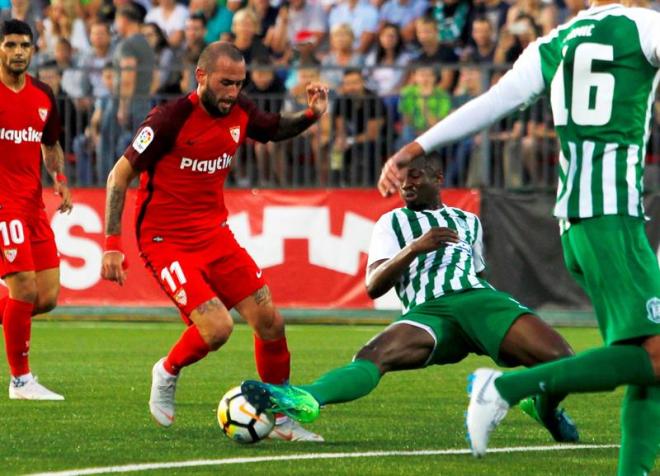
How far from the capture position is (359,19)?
18703 mm

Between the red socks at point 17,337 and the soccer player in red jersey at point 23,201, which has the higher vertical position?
the soccer player in red jersey at point 23,201

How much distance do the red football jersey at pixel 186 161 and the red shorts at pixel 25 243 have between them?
1.72 meters

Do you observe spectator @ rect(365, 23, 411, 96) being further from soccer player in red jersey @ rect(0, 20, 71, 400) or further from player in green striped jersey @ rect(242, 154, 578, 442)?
player in green striped jersey @ rect(242, 154, 578, 442)

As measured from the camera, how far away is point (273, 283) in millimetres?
17391

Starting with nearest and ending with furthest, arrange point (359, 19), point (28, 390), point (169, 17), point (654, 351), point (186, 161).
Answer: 1. point (654, 351)
2. point (186, 161)
3. point (28, 390)
4. point (359, 19)
5. point (169, 17)

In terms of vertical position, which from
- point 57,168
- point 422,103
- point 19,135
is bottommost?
point 57,168

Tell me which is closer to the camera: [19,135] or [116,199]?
[116,199]

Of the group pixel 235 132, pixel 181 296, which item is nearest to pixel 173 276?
pixel 181 296

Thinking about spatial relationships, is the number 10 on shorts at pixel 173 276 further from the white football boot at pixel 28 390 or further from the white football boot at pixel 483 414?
the white football boot at pixel 483 414

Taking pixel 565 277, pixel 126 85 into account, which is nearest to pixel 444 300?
pixel 565 277

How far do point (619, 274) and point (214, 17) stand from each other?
13986mm

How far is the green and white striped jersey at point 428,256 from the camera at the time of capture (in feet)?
27.8

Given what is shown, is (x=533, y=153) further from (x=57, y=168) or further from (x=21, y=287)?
(x=21, y=287)

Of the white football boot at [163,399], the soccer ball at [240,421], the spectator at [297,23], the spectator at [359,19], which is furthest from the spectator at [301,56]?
the soccer ball at [240,421]
